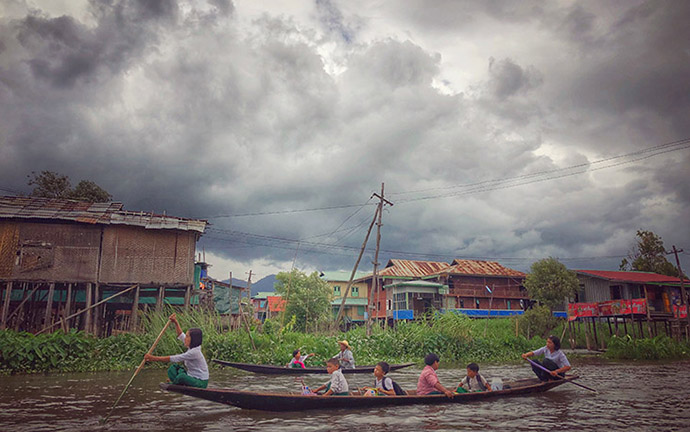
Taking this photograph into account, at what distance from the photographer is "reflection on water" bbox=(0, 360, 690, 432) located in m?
8.53

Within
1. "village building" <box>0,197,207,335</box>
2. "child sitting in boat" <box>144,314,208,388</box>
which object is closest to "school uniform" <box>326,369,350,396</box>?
"child sitting in boat" <box>144,314,208,388</box>

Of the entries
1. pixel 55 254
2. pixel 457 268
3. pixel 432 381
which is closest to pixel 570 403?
pixel 432 381

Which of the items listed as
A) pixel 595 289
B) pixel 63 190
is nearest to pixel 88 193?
pixel 63 190

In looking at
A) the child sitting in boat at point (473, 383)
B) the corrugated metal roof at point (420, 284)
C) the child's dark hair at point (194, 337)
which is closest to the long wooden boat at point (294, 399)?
the child sitting in boat at point (473, 383)

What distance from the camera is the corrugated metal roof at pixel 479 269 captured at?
43.6m

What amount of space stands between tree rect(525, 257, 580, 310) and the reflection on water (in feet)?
69.7

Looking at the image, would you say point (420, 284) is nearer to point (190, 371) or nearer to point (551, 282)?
point (551, 282)

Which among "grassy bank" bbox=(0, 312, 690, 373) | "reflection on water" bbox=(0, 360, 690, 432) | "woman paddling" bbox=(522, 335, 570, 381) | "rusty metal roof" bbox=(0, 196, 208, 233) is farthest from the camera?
"rusty metal roof" bbox=(0, 196, 208, 233)

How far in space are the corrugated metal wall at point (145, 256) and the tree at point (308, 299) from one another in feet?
50.2

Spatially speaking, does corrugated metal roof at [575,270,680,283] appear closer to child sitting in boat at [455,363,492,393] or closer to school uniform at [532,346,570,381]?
school uniform at [532,346,570,381]

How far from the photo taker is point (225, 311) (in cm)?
4334

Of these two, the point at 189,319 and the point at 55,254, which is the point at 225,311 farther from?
the point at 189,319

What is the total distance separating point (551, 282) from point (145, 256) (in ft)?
94.4

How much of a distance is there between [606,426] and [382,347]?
14.4 m
